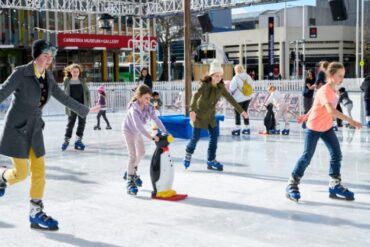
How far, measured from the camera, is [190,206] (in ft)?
17.2

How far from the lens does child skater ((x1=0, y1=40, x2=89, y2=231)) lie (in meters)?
4.28

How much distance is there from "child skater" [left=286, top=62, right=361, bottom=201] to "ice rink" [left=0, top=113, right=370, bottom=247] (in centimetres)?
16

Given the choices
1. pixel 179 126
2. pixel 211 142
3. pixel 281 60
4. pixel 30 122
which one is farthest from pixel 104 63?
pixel 30 122

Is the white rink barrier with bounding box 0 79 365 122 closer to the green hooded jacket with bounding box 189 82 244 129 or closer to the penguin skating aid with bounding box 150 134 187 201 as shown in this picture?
the green hooded jacket with bounding box 189 82 244 129

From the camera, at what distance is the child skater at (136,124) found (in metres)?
5.70

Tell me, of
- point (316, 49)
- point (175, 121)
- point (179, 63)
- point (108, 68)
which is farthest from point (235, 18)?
point (175, 121)

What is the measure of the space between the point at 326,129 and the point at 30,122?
8.96 ft

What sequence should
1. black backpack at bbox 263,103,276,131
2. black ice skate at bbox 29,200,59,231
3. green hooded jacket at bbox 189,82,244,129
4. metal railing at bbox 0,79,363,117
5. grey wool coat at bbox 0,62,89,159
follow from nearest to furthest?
grey wool coat at bbox 0,62,89,159
black ice skate at bbox 29,200,59,231
green hooded jacket at bbox 189,82,244,129
black backpack at bbox 263,103,276,131
metal railing at bbox 0,79,363,117

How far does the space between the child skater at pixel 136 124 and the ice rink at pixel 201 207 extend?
0.71 feet

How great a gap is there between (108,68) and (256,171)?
31089 mm

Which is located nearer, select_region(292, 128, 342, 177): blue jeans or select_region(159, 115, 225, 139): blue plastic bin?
select_region(292, 128, 342, 177): blue jeans

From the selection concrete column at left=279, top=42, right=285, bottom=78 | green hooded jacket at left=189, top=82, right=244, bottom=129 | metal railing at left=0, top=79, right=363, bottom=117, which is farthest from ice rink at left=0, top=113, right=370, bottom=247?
concrete column at left=279, top=42, right=285, bottom=78

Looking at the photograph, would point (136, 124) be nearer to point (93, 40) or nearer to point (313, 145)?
point (313, 145)

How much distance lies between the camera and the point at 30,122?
4316 millimetres
